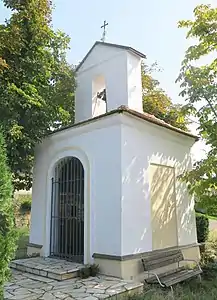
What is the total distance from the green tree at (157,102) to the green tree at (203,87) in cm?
451

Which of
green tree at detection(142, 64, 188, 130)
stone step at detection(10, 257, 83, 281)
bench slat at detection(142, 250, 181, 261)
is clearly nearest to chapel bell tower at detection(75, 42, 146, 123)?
green tree at detection(142, 64, 188, 130)

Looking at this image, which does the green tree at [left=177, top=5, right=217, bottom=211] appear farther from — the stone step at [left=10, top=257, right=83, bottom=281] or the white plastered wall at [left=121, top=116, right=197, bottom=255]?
the stone step at [left=10, top=257, right=83, bottom=281]

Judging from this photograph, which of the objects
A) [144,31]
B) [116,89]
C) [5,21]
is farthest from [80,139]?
[5,21]

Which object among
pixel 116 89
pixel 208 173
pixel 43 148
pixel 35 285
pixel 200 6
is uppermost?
pixel 200 6

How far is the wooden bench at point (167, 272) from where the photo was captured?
620 cm

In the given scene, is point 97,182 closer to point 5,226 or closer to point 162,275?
point 162,275

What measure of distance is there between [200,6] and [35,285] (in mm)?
7547

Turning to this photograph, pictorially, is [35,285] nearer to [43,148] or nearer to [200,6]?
[43,148]

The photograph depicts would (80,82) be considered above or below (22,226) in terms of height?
above

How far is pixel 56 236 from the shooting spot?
811 cm

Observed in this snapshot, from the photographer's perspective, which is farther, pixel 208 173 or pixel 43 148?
pixel 43 148

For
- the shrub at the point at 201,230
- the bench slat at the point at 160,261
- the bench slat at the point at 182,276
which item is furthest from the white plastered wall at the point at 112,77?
the shrub at the point at 201,230

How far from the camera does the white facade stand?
6500mm

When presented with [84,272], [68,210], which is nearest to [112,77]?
[68,210]
